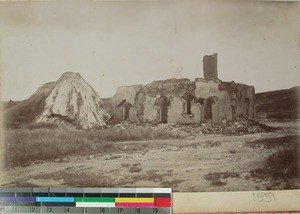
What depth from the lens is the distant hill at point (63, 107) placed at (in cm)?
119

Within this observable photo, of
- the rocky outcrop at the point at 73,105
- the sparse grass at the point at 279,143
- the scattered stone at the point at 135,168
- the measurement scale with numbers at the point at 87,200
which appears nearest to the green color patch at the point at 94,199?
the measurement scale with numbers at the point at 87,200

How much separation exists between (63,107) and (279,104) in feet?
2.18

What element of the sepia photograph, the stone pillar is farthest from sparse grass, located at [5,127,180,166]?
the stone pillar

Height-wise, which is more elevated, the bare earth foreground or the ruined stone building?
the ruined stone building

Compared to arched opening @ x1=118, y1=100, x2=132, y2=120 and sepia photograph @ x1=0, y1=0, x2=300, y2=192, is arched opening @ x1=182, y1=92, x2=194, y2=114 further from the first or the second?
arched opening @ x1=118, y1=100, x2=132, y2=120

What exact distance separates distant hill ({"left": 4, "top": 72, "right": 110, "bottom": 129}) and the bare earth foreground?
0.11 m

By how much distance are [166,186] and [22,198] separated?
435 mm

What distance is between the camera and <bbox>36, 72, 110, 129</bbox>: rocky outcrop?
3.92 ft

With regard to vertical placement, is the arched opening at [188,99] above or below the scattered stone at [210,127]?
above

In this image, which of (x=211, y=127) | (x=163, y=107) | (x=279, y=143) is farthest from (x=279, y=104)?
(x=163, y=107)

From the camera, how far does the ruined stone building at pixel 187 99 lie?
1.20 metres

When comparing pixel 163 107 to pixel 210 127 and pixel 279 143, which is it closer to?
pixel 210 127

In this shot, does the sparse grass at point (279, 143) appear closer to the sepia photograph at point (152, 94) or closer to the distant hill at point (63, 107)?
the sepia photograph at point (152, 94)

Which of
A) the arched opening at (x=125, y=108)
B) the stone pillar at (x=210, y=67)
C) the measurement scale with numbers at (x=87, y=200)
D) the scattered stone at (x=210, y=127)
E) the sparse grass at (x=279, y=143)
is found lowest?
the measurement scale with numbers at (x=87, y=200)
